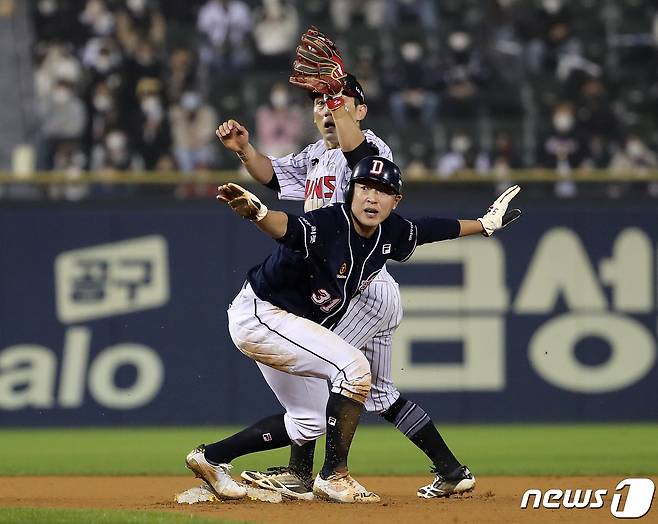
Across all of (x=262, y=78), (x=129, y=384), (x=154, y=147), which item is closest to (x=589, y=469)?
(x=129, y=384)

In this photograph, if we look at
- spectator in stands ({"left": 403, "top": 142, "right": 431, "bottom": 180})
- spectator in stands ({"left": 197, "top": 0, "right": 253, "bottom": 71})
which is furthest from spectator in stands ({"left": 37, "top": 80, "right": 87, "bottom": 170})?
spectator in stands ({"left": 403, "top": 142, "right": 431, "bottom": 180})

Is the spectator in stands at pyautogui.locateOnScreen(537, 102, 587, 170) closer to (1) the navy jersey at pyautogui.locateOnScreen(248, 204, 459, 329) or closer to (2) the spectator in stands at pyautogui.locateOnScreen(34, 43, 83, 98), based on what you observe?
(2) the spectator in stands at pyautogui.locateOnScreen(34, 43, 83, 98)

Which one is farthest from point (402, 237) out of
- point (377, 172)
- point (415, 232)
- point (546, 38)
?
point (546, 38)

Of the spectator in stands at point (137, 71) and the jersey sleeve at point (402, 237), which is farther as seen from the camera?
the spectator in stands at point (137, 71)

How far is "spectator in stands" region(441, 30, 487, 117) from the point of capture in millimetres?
15125

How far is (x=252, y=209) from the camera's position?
236 inches

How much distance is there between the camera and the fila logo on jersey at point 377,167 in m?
6.47

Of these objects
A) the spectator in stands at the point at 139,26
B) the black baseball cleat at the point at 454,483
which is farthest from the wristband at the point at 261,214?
the spectator in stands at the point at 139,26

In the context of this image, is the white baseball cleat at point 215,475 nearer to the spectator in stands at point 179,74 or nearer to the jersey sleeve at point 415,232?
the jersey sleeve at point 415,232

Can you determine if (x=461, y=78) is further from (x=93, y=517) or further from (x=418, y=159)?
(x=93, y=517)

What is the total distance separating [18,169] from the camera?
1402 cm

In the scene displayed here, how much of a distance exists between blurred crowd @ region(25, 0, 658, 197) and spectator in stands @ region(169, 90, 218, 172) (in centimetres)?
2

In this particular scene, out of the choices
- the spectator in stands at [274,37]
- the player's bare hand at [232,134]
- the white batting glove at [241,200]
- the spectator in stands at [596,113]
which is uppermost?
the spectator in stands at [274,37]

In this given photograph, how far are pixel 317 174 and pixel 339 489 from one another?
5.46 feet
